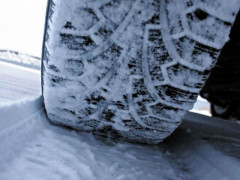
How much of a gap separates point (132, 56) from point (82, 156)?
333 millimetres

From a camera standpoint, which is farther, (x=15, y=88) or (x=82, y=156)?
(x=15, y=88)

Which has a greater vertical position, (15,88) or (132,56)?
(132,56)

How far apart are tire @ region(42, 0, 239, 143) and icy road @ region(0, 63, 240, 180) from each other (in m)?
0.10

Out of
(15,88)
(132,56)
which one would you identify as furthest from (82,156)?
(15,88)

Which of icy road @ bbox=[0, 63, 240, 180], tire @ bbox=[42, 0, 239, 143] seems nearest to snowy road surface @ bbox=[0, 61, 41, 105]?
icy road @ bbox=[0, 63, 240, 180]

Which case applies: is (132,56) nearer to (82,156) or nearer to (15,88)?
(82,156)

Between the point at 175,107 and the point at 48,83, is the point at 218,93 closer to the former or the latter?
the point at 175,107

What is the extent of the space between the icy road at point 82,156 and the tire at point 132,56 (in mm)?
96

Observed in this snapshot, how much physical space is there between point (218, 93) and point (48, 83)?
5.45 feet

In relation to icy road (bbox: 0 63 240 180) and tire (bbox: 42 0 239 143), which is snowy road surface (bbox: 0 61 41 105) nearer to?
icy road (bbox: 0 63 240 180)

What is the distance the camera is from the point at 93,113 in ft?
2.17

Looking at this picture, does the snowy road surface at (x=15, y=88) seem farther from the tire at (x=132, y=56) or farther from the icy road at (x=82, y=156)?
the tire at (x=132, y=56)

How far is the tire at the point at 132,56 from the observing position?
1.50ft

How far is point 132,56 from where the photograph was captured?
52cm
